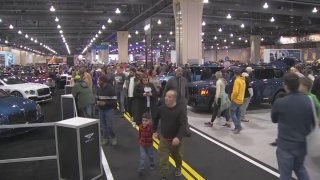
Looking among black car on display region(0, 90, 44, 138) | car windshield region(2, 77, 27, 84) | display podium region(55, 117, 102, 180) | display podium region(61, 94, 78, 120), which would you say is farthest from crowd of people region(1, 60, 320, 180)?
car windshield region(2, 77, 27, 84)

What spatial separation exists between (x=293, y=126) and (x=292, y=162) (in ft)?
1.50

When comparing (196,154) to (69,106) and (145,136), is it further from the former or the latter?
(69,106)

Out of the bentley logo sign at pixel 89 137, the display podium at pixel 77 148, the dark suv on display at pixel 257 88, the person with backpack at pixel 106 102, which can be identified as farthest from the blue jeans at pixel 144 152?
the dark suv on display at pixel 257 88

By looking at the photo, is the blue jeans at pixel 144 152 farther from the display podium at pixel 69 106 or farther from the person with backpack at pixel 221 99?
Result: the person with backpack at pixel 221 99

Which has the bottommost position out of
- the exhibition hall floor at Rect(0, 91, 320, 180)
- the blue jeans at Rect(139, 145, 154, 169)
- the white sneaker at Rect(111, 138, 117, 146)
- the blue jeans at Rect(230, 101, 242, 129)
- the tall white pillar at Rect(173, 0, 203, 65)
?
the exhibition hall floor at Rect(0, 91, 320, 180)

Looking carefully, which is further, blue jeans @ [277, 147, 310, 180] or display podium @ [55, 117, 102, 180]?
display podium @ [55, 117, 102, 180]

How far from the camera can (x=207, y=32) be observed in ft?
161

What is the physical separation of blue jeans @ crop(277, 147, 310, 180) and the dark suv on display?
845 cm

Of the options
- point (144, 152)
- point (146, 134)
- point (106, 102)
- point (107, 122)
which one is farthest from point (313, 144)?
point (107, 122)

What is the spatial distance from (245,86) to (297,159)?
582 centimetres

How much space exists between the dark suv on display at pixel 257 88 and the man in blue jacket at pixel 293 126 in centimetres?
846

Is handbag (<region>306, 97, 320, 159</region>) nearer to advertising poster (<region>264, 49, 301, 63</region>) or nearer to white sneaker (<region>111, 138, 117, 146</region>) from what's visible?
white sneaker (<region>111, 138, 117, 146</region>)

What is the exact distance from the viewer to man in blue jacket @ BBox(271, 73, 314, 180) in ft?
14.0

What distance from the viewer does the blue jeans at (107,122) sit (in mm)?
8633
